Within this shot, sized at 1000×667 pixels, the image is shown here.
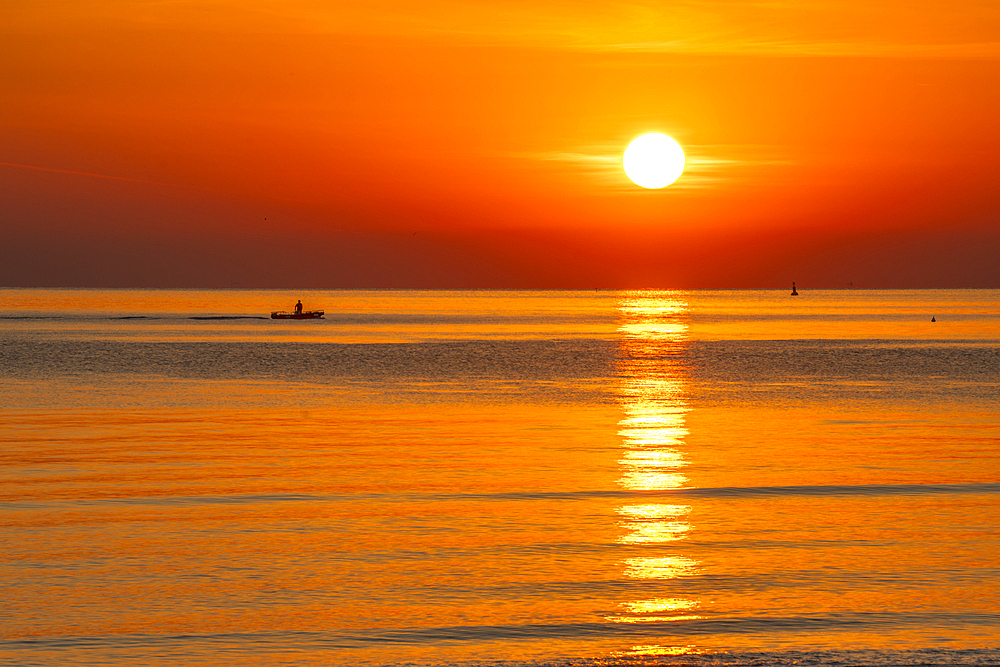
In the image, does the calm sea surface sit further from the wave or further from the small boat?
the small boat

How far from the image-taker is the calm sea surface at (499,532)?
40.5 feet

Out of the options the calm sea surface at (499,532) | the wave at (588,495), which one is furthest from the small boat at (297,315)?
the wave at (588,495)

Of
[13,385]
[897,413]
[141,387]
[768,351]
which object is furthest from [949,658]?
[768,351]

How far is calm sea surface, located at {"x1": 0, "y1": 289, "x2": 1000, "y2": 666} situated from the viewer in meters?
12.4

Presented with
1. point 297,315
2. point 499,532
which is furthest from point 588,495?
point 297,315

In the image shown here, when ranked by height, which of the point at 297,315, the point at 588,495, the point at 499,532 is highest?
the point at 297,315

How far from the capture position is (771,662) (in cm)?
1127

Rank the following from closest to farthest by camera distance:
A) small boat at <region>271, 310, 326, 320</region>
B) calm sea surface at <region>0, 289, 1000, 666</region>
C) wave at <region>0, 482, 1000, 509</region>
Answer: calm sea surface at <region>0, 289, 1000, 666</region> < wave at <region>0, 482, 1000, 509</region> < small boat at <region>271, 310, 326, 320</region>

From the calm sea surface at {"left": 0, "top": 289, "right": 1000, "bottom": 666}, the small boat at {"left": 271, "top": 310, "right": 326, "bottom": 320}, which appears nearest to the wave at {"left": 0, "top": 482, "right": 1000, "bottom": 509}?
the calm sea surface at {"left": 0, "top": 289, "right": 1000, "bottom": 666}

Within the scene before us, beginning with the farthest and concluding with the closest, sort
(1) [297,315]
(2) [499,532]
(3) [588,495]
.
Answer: (1) [297,315] → (3) [588,495] → (2) [499,532]

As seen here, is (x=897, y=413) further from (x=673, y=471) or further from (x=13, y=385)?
(x=13, y=385)

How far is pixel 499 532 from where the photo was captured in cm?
1812

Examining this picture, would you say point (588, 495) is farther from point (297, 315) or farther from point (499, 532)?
point (297, 315)

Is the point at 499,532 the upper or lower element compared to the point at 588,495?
lower
